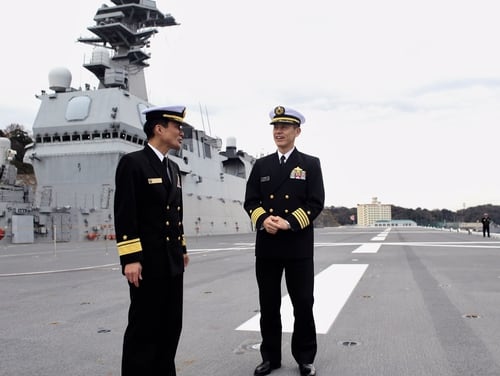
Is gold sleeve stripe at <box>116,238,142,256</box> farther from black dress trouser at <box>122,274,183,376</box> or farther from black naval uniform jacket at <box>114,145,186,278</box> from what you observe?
black dress trouser at <box>122,274,183,376</box>

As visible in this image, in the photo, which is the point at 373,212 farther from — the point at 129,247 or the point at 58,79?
the point at 129,247

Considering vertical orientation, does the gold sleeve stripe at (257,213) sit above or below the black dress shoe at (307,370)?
above

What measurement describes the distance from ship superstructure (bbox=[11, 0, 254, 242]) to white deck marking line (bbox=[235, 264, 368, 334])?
11.3 meters

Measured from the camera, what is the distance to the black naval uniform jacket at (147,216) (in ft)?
7.57

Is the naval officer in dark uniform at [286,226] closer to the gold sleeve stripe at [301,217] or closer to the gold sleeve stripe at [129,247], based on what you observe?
the gold sleeve stripe at [301,217]

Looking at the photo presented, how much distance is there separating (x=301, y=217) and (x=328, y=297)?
2.70 m

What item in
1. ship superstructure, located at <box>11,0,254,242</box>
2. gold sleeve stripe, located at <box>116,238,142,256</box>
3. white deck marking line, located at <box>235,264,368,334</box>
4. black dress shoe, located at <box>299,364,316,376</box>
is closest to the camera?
gold sleeve stripe, located at <box>116,238,142,256</box>

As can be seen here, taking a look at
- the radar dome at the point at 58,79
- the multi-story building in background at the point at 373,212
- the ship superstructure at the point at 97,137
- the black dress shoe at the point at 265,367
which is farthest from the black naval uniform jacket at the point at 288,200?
the multi-story building in background at the point at 373,212

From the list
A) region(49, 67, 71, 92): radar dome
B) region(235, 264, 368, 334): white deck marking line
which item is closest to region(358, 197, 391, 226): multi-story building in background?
region(49, 67, 71, 92): radar dome

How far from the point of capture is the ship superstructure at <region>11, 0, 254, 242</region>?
22.3 meters

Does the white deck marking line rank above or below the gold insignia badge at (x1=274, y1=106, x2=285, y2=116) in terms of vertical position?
below

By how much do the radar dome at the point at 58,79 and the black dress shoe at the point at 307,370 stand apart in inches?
1042

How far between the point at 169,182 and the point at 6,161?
2382cm

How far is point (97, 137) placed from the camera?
24516 millimetres
